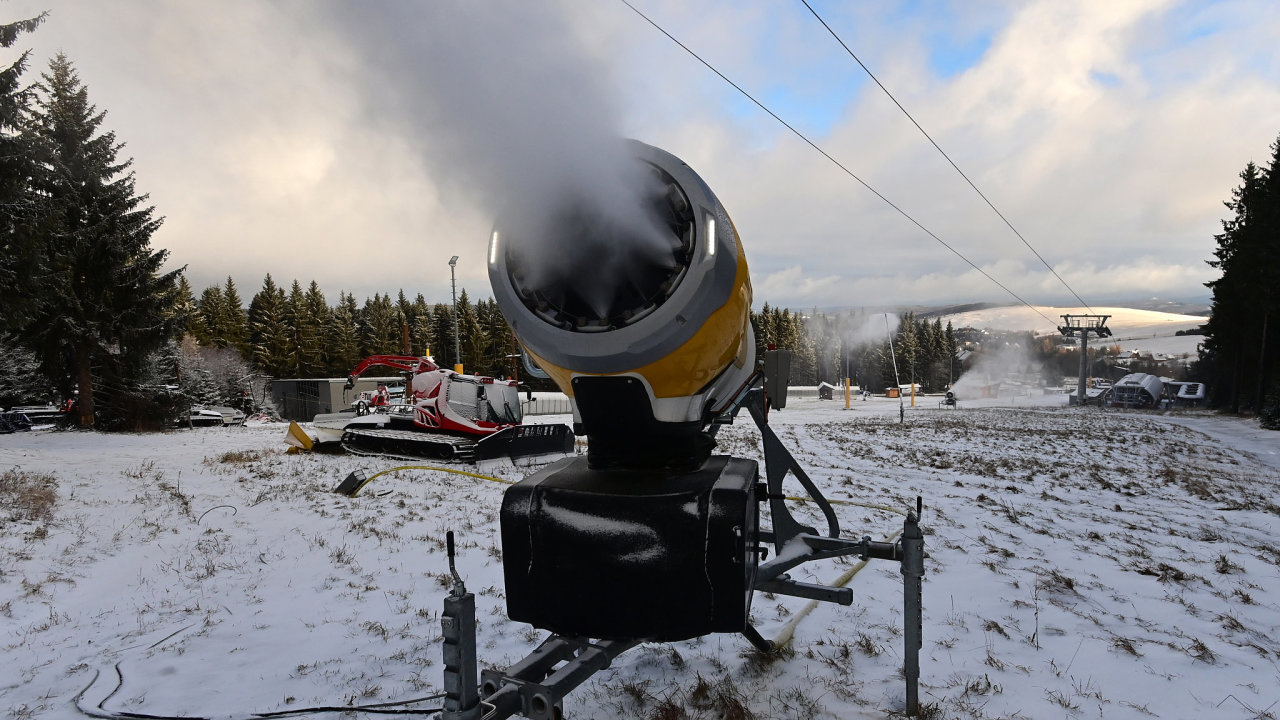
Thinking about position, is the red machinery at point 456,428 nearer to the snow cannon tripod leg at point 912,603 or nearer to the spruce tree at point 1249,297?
the snow cannon tripod leg at point 912,603

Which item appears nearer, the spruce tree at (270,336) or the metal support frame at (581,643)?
the metal support frame at (581,643)

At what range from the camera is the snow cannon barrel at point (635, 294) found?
199 cm

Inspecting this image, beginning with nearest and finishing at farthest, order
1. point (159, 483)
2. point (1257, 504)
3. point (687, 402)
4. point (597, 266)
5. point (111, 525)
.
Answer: point (597, 266) → point (687, 402) → point (111, 525) → point (1257, 504) → point (159, 483)

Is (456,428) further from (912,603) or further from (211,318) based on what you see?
(211,318)

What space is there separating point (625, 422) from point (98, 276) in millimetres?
25935

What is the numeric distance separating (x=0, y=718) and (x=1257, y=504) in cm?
1327

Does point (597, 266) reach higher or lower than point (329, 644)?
higher

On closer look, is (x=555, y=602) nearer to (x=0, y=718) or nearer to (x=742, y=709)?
(x=742, y=709)

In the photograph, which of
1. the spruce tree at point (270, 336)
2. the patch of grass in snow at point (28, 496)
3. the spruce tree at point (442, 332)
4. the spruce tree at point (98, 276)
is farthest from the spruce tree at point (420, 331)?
the patch of grass in snow at point (28, 496)

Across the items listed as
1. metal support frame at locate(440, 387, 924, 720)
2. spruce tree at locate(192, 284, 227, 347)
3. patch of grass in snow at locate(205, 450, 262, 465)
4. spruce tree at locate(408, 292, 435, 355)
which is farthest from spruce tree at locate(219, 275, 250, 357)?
metal support frame at locate(440, 387, 924, 720)

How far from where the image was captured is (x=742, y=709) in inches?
118

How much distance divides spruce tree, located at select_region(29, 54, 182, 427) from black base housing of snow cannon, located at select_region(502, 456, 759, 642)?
76.6ft

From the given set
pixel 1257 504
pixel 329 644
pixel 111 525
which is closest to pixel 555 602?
pixel 329 644

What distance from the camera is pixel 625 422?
2.20 meters
